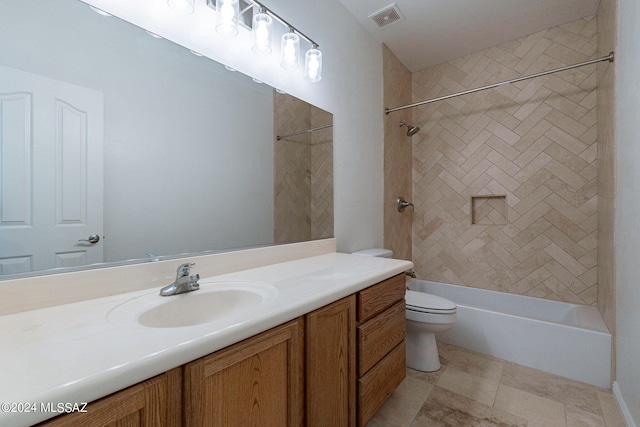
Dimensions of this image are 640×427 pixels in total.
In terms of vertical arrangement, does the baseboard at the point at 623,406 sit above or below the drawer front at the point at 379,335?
below

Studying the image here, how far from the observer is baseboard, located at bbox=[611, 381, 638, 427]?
1.28 m

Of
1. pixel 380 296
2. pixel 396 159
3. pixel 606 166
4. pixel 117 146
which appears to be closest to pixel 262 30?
pixel 117 146

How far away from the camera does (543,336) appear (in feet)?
5.89

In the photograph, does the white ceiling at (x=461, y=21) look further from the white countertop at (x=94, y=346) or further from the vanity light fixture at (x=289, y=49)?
the white countertop at (x=94, y=346)

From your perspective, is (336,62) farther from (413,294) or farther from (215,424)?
(215,424)

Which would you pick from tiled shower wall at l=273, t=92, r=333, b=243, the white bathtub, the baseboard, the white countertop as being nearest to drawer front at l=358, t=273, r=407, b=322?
the white countertop

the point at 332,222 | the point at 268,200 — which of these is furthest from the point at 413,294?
the point at 268,200

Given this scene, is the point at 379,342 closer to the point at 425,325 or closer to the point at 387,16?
the point at 425,325

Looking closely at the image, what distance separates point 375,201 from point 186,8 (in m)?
1.79

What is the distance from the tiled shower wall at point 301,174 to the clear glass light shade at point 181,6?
0.55 meters

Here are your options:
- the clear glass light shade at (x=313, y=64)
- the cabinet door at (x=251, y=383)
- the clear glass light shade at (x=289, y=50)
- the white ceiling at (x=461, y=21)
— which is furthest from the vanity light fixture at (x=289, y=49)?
the cabinet door at (x=251, y=383)

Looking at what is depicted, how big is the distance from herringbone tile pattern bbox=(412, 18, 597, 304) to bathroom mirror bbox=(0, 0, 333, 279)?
6.66 ft

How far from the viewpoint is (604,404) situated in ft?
4.86

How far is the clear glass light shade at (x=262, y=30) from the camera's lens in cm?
134
